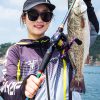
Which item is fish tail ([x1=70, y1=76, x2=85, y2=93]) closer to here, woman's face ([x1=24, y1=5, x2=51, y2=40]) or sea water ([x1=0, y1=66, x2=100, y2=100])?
woman's face ([x1=24, y1=5, x2=51, y2=40])

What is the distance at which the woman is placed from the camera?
5016mm

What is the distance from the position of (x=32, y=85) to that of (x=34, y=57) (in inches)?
42.2

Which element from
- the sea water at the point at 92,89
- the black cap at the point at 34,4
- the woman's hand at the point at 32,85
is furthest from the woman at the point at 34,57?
the sea water at the point at 92,89

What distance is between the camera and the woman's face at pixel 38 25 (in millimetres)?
5129

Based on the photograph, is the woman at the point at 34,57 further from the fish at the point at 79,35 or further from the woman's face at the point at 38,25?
the fish at the point at 79,35

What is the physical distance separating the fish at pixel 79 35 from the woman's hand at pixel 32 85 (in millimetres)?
760

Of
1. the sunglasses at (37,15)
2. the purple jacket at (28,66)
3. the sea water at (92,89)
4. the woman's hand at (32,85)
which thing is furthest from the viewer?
the sea water at (92,89)

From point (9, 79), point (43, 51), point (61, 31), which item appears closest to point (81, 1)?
point (61, 31)

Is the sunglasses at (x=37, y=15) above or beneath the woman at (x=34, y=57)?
above

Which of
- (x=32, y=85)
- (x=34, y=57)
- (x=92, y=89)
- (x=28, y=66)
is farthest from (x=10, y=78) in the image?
(x=92, y=89)

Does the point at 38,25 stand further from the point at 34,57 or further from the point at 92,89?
the point at 92,89

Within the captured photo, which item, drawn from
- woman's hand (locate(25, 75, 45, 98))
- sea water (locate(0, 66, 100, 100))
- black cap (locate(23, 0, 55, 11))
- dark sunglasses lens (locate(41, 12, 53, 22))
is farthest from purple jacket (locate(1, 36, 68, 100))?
sea water (locate(0, 66, 100, 100))

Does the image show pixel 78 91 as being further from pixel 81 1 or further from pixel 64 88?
pixel 81 1

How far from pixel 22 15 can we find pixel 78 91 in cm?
125
